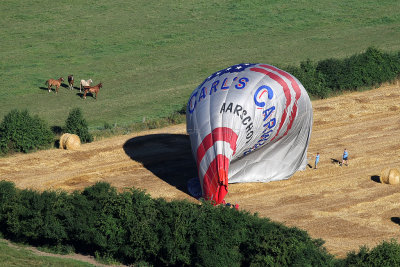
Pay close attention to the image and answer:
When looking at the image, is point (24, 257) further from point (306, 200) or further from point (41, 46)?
point (41, 46)

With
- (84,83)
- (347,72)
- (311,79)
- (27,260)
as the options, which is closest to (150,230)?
(27,260)

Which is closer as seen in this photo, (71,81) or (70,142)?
(70,142)

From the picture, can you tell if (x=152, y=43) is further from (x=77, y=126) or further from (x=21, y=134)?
(x=21, y=134)

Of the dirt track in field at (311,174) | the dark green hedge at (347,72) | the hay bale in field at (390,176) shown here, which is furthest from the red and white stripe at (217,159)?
the dark green hedge at (347,72)

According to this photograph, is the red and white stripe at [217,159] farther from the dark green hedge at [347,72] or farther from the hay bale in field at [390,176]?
the dark green hedge at [347,72]

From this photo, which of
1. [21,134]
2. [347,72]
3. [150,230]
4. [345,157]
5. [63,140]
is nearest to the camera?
[150,230]

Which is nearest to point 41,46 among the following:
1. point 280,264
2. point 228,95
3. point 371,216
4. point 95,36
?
point 95,36
